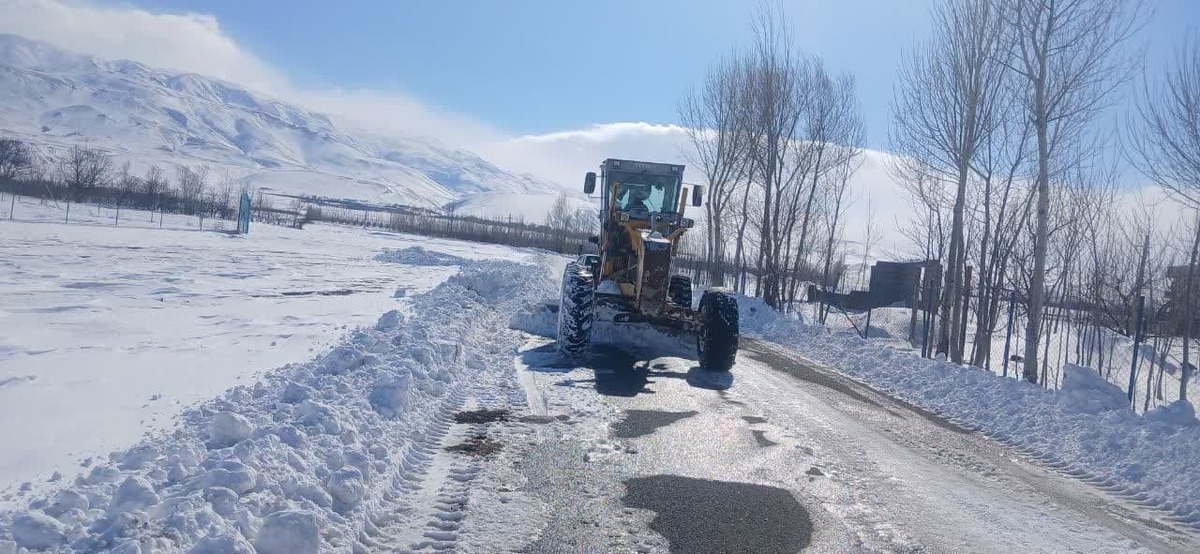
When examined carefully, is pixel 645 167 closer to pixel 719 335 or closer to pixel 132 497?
pixel 719 335

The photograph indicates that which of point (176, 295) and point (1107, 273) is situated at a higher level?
point (1107, 273)

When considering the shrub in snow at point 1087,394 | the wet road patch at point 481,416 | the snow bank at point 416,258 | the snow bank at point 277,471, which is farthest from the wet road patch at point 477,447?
the snow bank at point 416,258

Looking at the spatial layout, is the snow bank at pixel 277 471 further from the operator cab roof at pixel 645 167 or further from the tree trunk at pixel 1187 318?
the tree trunk at pixel 1187 318

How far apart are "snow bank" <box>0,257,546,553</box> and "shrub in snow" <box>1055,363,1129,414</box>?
284 inches

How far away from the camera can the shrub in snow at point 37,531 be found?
12.5 feet

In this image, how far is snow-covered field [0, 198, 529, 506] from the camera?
6.09m

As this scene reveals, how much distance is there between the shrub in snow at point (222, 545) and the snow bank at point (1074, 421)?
273 inches

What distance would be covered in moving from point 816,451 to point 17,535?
6.13 meters

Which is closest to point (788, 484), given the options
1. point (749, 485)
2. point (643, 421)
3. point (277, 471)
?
point (749, 485)

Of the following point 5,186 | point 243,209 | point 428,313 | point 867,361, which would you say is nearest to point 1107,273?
point 867,361

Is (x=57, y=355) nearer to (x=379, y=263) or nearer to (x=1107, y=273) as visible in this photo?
(x=1107, y=273)

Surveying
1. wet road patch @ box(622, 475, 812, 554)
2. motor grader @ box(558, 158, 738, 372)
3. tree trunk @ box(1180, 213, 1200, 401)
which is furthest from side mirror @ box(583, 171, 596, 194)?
tree trunk @ box(1180, 213, 1200, 401)

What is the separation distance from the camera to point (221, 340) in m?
10.8

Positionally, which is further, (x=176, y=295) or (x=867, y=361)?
(x=176, y=295)
